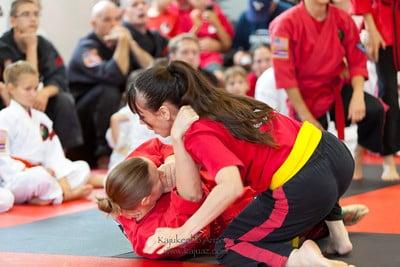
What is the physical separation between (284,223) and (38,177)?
235 cm

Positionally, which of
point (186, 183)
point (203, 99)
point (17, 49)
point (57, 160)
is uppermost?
point (203, 99)

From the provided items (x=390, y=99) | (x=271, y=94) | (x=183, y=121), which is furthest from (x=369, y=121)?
(x=183, y=121)

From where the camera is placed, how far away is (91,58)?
683 centimetres

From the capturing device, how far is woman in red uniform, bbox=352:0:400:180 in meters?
5.28

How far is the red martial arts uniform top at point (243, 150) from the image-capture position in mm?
2697

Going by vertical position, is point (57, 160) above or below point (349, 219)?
below

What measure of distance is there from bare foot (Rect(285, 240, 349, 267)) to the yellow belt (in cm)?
24

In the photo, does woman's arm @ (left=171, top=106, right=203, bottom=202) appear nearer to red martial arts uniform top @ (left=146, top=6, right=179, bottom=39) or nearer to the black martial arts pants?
the black martial arts pants

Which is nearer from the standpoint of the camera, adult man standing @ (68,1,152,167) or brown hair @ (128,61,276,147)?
brown hair @ (128,61,276,147)

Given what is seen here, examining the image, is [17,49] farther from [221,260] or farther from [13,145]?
[221,260]

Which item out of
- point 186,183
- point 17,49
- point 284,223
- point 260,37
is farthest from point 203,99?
point 260,37

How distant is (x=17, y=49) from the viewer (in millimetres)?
5664

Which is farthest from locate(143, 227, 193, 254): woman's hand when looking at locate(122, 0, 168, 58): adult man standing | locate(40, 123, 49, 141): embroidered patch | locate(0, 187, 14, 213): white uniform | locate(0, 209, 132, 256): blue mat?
locate(122, 0, 168, 58): adult man standing

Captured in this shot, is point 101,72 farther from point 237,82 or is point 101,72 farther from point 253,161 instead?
point 253,161
